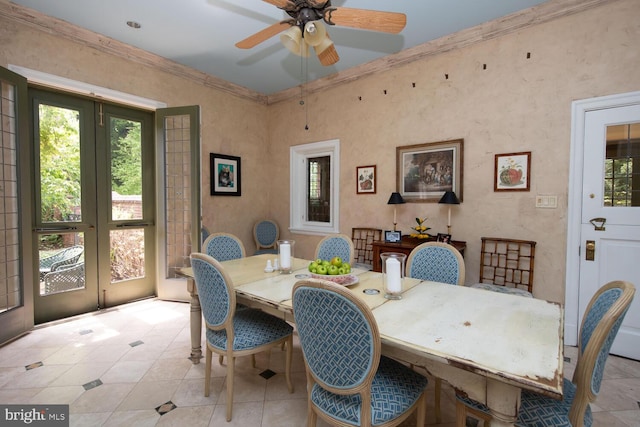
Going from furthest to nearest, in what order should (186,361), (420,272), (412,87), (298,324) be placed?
(412,87) → (186,361) → (420,272) → (298,324)

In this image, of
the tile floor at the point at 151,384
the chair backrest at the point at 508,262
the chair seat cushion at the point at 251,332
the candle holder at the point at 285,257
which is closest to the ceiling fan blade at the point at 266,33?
the candle holder at the point at 285,257

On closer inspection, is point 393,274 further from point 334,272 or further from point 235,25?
point 235,25

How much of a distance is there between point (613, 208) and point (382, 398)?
262cm

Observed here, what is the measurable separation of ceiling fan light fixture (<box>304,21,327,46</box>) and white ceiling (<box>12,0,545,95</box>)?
1.03m

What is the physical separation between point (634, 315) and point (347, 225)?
284 centimetres

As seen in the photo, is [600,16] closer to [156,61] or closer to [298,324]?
[298,324]

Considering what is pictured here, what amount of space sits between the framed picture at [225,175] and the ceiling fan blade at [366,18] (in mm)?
2826

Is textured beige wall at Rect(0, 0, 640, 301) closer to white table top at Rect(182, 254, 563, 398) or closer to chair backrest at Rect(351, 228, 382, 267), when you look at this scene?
chair backrest at Rect(351, 228, 382, 267)

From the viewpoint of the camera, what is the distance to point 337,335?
1.16 m

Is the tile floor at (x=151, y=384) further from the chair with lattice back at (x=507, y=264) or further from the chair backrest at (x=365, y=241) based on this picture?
the chair backrest at (x=365, y=241)

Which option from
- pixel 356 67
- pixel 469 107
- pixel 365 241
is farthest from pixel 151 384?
pixel 356 67

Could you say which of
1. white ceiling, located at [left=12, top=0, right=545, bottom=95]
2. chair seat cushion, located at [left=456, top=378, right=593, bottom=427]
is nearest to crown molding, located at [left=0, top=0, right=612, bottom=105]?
white ceiling, located at [left=12, top=0, right=545, bottom=95]

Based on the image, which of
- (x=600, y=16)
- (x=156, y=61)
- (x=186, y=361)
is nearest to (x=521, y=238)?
(x=600, y=16)

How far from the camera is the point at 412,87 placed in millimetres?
3557
